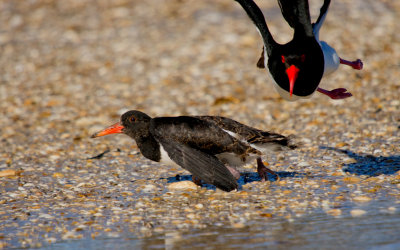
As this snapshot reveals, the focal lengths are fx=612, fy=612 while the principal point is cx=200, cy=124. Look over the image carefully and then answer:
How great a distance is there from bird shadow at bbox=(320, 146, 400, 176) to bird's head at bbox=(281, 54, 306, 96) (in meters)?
1.43

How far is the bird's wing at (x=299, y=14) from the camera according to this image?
681cm

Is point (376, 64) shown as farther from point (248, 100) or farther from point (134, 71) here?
point (134, 71)

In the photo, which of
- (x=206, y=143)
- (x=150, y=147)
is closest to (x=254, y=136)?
(x=206, y=143)

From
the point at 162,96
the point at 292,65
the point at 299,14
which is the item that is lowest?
the point at 292,65

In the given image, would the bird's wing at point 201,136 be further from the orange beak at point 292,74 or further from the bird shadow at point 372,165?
the bird shadow at point 372,165

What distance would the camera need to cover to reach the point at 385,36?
43.2 ft

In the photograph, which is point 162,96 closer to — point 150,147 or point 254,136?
point 150,147

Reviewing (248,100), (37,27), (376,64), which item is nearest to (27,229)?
(248,100)

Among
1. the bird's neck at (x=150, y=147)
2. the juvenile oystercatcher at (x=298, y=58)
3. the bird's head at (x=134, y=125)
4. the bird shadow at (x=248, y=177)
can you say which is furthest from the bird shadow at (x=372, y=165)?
the bird's head at (x=134, y=125)

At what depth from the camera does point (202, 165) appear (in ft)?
21.6

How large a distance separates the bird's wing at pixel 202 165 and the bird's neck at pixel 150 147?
15 cm

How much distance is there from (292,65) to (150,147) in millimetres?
1855

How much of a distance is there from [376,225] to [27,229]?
10.6ft

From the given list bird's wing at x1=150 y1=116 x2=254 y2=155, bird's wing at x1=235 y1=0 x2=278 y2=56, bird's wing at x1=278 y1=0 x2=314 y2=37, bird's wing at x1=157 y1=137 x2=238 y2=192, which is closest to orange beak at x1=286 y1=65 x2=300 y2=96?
bird's wing at x1=278 y1=0 x2=314 y2=37
